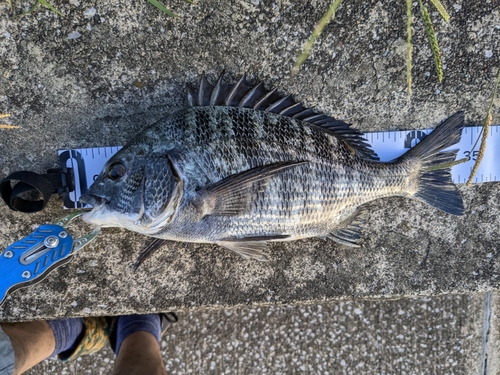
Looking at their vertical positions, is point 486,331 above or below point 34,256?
below

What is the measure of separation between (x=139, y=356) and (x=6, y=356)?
67cm

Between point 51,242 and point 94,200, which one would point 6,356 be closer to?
point 51,242

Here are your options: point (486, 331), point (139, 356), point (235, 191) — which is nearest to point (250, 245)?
point (235, 191)

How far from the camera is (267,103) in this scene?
1.75 meters

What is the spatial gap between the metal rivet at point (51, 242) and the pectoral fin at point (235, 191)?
2.12 ft

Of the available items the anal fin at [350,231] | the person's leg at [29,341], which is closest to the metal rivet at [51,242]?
the person's leg at [29,341]

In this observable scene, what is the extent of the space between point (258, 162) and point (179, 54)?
0.77 m

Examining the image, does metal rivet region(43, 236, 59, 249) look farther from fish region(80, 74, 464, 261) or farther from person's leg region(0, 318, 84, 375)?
person's leg region(0, 318, 84, 375)

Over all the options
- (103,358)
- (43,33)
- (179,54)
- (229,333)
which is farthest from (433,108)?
(103,358)

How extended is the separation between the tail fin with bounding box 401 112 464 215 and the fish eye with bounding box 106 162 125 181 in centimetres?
140

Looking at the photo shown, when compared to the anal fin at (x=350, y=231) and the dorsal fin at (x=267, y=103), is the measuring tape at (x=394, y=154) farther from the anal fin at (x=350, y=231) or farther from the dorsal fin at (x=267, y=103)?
the anal fin at (x=350, y=231)

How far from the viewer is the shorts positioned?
1762 mm

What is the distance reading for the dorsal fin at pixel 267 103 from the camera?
1.68m

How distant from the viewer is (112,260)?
1.92 metres
